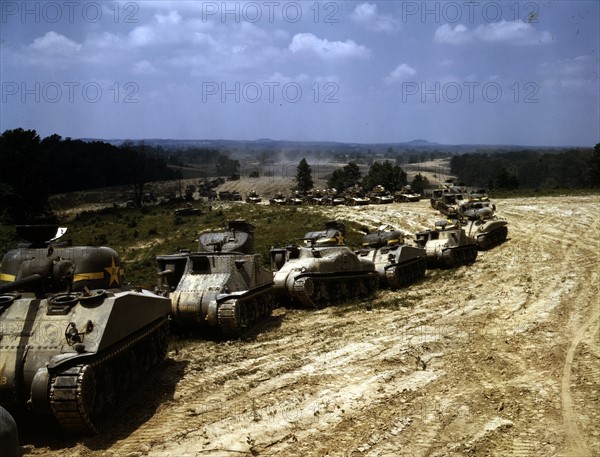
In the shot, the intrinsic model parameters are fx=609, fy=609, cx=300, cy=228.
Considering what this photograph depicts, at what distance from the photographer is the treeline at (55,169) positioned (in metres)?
46.4

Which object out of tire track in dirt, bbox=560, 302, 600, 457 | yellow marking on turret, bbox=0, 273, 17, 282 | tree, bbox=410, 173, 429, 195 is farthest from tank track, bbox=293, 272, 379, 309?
tree, bbox=410, 173, 429, 195

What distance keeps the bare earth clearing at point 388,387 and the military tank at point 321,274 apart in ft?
2.24

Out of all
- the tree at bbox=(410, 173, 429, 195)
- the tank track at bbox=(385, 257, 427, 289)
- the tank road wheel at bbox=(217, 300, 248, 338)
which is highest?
the tree at bbox=(410, 173, 429, 195)

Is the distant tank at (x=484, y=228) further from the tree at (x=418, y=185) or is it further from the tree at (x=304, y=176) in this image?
the tree at (x=304, y=176)

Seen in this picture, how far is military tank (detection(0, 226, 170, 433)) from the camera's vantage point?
7.61 meters

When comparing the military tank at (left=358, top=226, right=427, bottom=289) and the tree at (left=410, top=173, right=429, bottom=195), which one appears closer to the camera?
the military tank at (left=358, top=226, right=427, bottom=289)

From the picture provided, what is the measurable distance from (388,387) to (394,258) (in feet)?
35.3

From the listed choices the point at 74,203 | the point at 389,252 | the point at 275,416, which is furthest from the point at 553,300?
the point at 74,203

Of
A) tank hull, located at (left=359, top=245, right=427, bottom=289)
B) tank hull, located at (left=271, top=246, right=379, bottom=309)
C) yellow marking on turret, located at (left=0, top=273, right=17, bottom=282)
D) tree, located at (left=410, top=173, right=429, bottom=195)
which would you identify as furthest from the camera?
tree, located at (left=410, top=173, right=429, bottom=195)

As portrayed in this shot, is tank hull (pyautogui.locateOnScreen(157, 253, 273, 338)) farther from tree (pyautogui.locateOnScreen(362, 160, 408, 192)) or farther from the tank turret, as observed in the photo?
tree (pyautogui.locateOnScreen(362, 160, 408, 192))

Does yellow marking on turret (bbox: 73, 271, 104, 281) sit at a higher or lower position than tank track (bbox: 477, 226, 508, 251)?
higher

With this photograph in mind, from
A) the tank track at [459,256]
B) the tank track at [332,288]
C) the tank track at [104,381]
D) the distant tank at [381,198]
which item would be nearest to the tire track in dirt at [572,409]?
the tank track at [104,381]

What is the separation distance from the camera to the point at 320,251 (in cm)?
1778

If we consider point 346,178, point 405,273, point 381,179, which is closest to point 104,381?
point 405,273
